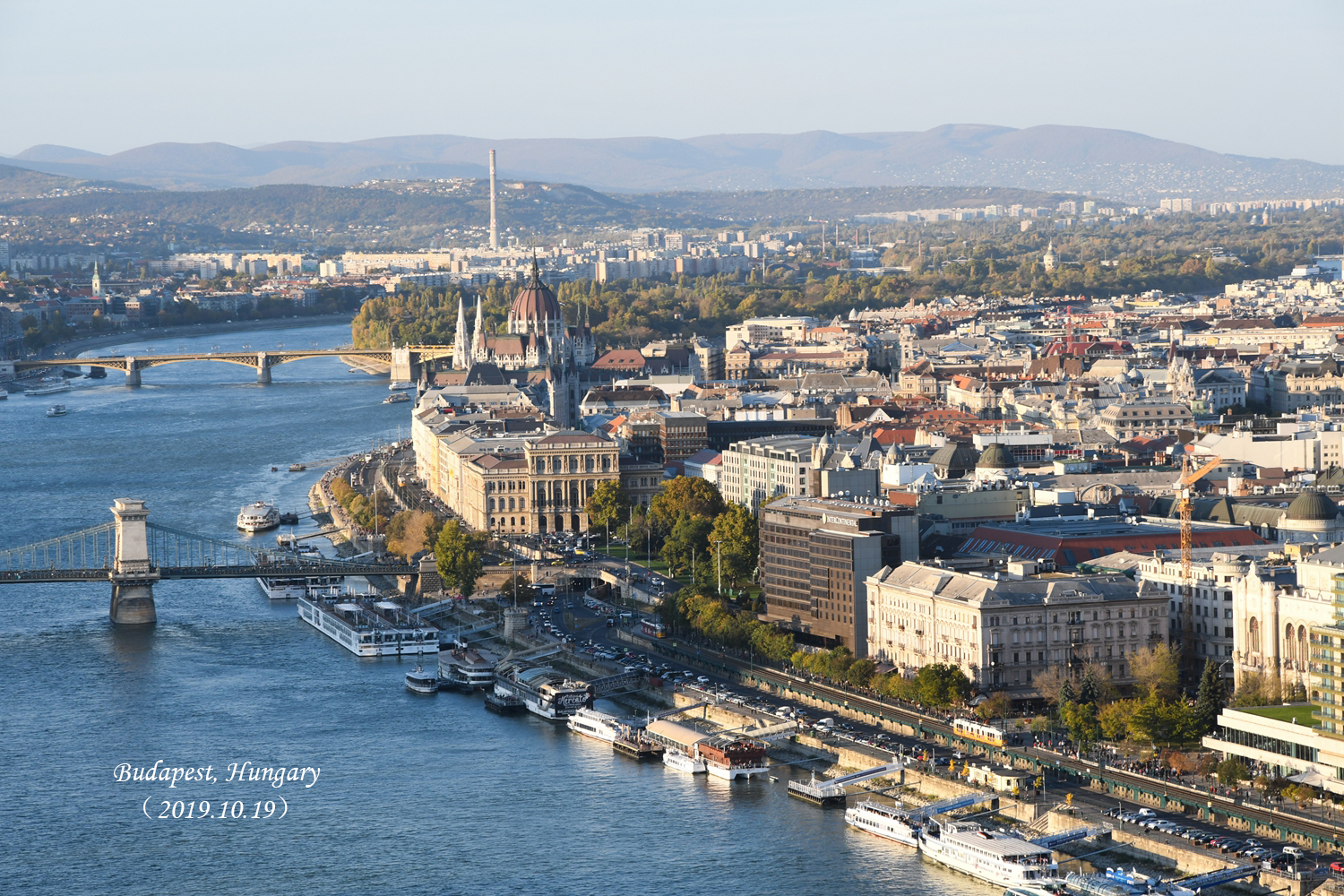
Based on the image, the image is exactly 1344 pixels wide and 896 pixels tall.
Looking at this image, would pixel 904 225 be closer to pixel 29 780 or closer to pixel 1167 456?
pixel 1167 456

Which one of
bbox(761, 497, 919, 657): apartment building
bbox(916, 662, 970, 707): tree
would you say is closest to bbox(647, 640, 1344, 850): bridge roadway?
bbox(916, 662, 970, 707): tree

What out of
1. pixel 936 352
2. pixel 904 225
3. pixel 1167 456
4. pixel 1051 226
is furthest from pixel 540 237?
pixel 1167 456

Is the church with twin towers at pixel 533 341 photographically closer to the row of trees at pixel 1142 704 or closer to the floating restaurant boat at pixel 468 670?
the floating restaurant boat at pixel 468 670

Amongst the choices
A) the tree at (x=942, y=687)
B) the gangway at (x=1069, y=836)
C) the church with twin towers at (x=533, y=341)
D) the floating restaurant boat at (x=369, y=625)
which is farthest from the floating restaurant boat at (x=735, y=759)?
the church with twin towers at (x=533, y=341)

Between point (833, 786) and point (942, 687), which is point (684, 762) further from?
point (942, 687)

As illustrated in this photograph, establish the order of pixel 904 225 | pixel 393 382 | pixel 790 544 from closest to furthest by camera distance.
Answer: pixel 790 544 → pixel 393 382 → pixel 904 225

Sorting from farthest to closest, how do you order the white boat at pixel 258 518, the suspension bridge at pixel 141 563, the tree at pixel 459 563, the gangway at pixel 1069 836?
the white boat at pixel 258 518, the tree at pixel 459 563, the suspension bridge at pixel 141 563, the gangway at pixel 1069 836

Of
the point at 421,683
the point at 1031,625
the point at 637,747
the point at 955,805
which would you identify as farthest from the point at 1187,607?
the point at 421,683
